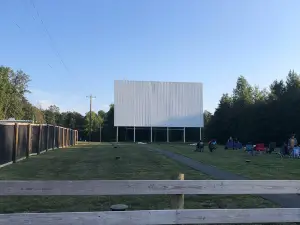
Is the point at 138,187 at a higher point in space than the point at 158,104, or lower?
lower

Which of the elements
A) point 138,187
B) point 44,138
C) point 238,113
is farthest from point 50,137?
point 238,113

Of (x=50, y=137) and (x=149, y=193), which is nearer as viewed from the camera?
(x=149, y=193)

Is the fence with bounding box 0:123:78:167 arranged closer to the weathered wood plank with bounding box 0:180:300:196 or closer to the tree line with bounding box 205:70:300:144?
the weathered wood plank with bounding box 0:180:300:196

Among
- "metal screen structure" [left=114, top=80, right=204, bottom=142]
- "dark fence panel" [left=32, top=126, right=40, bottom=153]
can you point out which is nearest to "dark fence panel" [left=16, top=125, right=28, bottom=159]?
"dark fence panel" [left=32, top=126, right=40, bottom=153]

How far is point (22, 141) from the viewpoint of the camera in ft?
61.2

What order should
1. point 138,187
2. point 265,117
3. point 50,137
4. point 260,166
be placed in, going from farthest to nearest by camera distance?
point 265,117, point 50,137, point 260,166, point 138,187

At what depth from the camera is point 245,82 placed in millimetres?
79062

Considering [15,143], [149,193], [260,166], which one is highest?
[15,143]

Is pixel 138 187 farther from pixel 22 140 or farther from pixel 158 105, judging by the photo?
pixel 158 105

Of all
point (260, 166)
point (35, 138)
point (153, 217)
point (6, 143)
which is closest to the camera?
point (153, 217)

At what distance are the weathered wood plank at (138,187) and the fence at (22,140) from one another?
425 inches

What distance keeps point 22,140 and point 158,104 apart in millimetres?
52199

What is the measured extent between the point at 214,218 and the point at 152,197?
3.75 m

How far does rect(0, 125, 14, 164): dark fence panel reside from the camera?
48.8 feet
